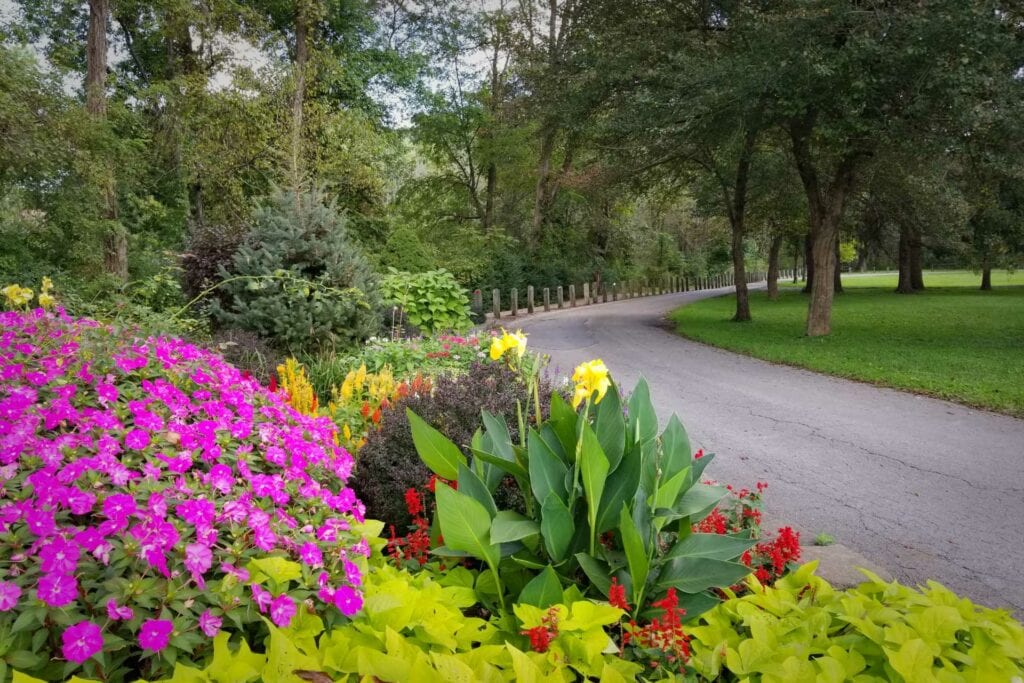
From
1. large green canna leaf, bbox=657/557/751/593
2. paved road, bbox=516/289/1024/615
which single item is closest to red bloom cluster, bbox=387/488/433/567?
large green canna leaf, bbox=657/557/751/593

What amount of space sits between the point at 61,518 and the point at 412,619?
2.99 ft

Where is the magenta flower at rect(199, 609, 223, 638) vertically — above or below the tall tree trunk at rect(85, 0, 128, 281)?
below

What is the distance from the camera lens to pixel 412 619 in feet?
5.61

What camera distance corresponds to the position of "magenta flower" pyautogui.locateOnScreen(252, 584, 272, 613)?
54.1 inches

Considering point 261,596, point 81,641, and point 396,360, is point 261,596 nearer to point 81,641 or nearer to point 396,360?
A: point 81,641

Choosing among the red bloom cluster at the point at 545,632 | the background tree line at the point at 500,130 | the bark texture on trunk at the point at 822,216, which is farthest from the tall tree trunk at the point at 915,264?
the red bloom cluster at the point at 545,632

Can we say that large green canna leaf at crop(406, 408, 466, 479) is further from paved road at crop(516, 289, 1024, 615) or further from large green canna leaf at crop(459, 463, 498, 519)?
paved road at crop(516, 289, 1024, 615)

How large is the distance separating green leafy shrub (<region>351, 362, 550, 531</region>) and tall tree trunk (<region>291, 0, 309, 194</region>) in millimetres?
12081

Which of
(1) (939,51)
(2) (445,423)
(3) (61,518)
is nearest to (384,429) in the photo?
(2) (445,423)

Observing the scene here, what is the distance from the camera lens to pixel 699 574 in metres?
2.03

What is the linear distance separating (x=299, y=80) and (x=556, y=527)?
58.7 ft

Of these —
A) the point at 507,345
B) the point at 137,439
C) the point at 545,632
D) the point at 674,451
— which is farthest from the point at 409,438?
the point at 545,632

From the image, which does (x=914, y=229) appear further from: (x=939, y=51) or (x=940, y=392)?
(x=940, y=392)

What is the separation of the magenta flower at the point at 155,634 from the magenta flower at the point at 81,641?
0.25ft
